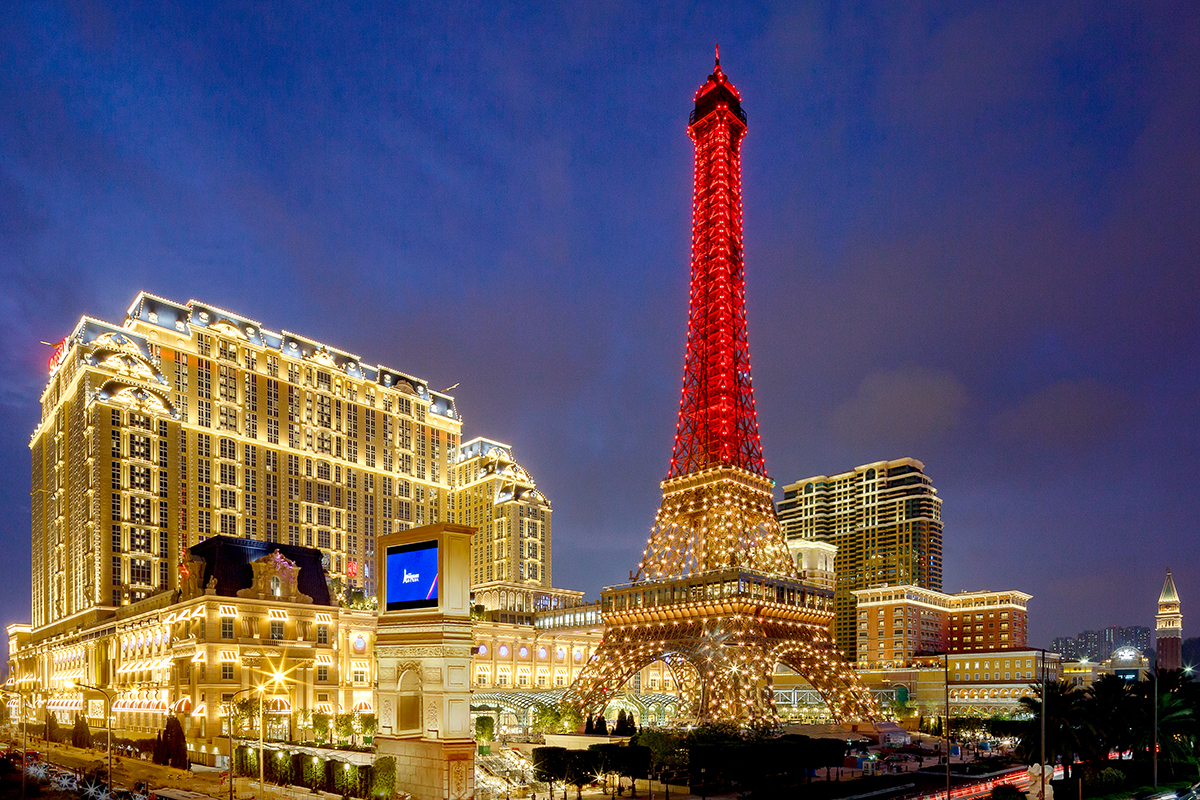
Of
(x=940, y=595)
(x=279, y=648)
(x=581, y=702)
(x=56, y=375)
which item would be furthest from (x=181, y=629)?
(x=940, y=595)

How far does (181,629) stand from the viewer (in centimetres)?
8612

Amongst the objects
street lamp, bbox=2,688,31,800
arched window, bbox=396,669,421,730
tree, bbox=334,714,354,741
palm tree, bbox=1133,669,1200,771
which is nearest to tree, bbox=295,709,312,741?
tree, bbox=334,714,354,741

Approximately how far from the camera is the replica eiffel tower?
8838 cm

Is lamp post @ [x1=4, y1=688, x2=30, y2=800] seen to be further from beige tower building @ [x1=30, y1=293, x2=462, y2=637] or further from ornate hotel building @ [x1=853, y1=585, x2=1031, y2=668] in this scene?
ornate hotel building @ [x1=853, y1=585, x2=1031, y2=668]

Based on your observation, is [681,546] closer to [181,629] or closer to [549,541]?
[181,629]

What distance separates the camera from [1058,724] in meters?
58.1

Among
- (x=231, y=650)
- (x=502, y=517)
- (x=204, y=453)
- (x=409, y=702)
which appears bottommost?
(x=231, y=650)

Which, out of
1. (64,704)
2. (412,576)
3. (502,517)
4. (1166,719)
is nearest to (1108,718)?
(1166,719)

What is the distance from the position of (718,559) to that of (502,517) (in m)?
85.5

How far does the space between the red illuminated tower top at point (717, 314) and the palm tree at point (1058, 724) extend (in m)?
43.6

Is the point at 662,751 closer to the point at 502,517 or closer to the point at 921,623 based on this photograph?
the point at 502,517

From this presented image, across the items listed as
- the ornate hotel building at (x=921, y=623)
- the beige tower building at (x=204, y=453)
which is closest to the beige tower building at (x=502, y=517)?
the beige tower building at (x=204, y=453)

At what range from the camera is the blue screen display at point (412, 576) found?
44.8m

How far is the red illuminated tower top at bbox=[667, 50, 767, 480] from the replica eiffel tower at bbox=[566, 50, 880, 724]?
160 mm
